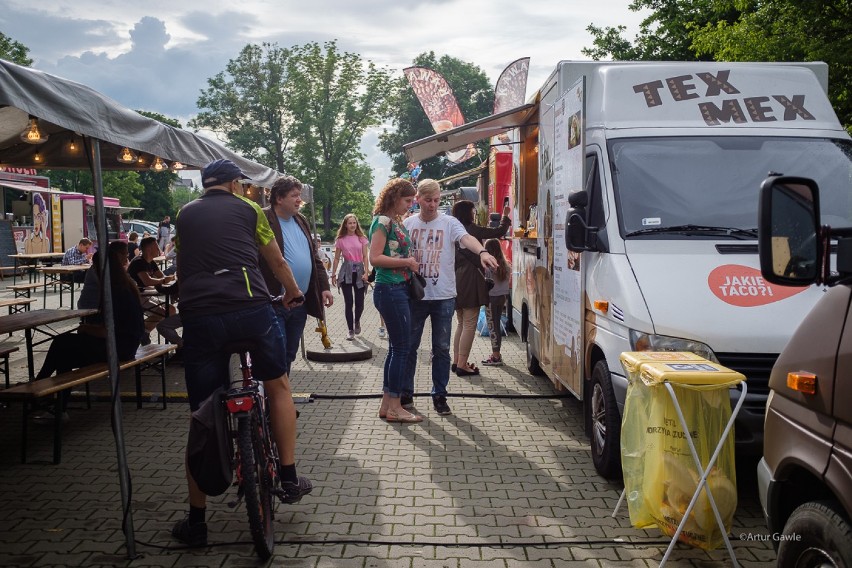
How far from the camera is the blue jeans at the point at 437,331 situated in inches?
281

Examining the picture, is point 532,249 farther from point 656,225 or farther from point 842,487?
point 842,487

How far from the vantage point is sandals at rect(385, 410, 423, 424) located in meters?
7.03

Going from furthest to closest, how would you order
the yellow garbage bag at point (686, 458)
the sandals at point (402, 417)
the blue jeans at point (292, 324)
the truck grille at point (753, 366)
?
the sandals at point (402, 417) → the blue jeans at point (292, 324) → the truck grille at point (753, 366) → the yellow garbage bag at point (686, 458)

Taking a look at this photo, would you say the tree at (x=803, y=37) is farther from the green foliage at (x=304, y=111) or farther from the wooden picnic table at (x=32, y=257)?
the green foliage at (x=304, y=111)

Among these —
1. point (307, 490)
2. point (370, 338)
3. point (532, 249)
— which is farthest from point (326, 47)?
point (307, 490)

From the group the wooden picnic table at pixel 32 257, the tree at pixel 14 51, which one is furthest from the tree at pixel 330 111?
the wooden picnic table at pixel 32 257

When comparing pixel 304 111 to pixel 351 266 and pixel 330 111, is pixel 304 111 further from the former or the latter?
pixel 351 266

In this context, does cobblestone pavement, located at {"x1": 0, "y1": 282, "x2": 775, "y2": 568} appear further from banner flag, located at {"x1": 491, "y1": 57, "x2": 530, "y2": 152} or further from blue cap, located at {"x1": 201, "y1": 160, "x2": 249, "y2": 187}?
banner flag, located at {"x1": 491, "y1": 57, "x2": 530, "y2": 152}

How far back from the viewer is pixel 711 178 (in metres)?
5.70

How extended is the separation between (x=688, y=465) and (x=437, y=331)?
3.41 m

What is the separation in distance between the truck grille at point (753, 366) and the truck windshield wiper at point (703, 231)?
3.35 ft

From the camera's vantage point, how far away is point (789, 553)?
2830mm

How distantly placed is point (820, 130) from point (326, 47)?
171ft

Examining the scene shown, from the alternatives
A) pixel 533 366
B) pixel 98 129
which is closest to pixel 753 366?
pixel 98 129
